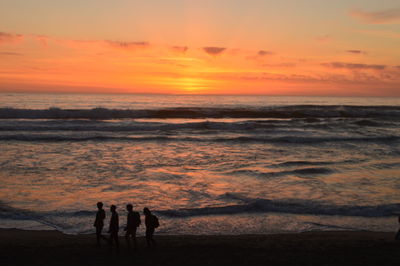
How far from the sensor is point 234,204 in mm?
12422

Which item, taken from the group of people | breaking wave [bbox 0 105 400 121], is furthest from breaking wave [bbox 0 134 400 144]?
the group of people

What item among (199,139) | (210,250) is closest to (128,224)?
(210,250)

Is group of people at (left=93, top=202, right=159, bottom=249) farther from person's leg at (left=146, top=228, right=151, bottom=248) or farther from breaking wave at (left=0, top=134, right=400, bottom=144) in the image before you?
→ breaking wave at (left=0, top=134, right=400, bottom=144)

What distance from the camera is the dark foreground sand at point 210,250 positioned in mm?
7992

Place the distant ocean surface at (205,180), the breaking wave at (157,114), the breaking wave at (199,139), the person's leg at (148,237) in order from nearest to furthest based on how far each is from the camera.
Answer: the person's leg at (148,237) → the distant ocean surface at (205,180) → the breaking wave at (199,139) → the breaking wave at (157,114)

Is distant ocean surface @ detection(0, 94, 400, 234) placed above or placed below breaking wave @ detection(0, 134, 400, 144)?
below

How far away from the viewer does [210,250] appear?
28.4 feet

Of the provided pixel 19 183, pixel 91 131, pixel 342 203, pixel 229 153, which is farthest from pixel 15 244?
pixel 91 131

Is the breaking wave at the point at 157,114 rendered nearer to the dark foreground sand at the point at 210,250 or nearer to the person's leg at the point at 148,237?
the dark foreground sand at the point at 210,250

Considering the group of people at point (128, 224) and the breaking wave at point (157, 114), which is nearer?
the group of people at point (128, 224)

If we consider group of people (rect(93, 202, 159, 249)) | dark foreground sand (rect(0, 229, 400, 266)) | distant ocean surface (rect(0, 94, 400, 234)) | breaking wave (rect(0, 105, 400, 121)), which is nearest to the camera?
dark foreground sand (rect(0, 229, 400, 266))

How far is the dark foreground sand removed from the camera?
7992 mm

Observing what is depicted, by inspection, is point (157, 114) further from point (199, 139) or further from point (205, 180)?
point (205, 180)

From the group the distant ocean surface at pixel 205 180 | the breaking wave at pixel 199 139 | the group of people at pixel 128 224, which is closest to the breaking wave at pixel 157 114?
the distant ocean surface at pixel 205 180
